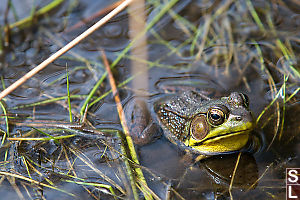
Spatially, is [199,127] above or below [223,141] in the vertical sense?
above

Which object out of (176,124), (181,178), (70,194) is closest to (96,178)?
(70,194)

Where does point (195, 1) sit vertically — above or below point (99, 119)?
above

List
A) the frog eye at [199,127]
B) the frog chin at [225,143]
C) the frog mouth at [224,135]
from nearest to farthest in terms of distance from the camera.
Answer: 1. the frog mouth at [224,135]
2. the frog chin at [225,143]
3. the frog eye at [199,127]

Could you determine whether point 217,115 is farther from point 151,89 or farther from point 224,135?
point 151,89

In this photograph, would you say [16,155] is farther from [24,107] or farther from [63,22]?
[63,22]

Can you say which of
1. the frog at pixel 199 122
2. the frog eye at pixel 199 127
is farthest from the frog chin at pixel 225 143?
the frog eye at pixel 199 127

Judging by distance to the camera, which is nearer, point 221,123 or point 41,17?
point 221,123

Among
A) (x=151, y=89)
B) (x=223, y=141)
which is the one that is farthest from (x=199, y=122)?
(x=151, y=89)

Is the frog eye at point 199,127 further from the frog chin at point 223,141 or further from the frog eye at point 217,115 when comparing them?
the frog eye at point 217,115
